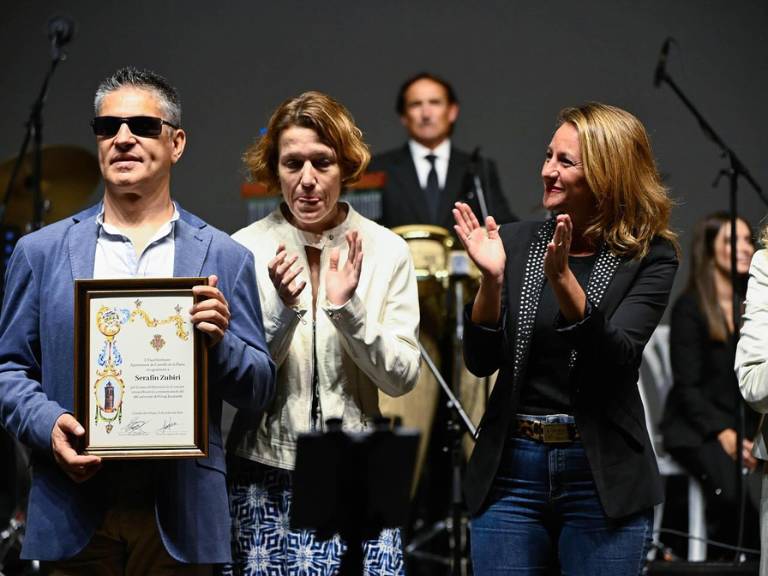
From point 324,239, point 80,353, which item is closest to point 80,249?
point 80,353

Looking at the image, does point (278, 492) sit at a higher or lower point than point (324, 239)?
lower

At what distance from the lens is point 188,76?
5.93m

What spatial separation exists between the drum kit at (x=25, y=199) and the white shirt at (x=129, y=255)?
2.70 meters

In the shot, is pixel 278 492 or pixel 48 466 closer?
pixel 48 466

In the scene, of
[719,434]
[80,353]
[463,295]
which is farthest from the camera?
[719,434]

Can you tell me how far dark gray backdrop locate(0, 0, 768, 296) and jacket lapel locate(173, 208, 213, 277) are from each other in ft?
10.8

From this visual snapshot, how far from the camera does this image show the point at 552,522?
2469 mm

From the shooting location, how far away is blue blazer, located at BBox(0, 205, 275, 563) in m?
2.31

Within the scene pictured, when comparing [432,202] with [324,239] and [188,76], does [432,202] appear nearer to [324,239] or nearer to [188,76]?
[188,76]

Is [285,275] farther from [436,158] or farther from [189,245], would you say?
[436,158]

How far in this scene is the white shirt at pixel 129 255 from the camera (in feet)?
8.11

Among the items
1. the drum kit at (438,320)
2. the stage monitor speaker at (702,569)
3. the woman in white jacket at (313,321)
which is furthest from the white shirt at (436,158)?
the woman in white jacket at (313,321)

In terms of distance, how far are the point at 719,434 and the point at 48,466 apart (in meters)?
3.64

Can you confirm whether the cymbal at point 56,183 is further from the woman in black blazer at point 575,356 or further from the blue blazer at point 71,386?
the woman in black blazer at point 575,356
